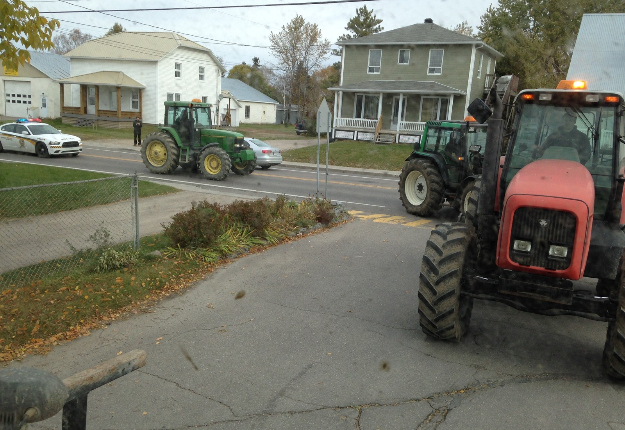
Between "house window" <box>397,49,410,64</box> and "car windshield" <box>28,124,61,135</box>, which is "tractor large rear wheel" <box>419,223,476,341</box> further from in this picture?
"house window" <box>397,49,410,64</box>

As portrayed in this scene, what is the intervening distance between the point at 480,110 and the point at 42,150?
22043 millimetres

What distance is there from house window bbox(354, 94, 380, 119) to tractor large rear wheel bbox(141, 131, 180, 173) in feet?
66.8

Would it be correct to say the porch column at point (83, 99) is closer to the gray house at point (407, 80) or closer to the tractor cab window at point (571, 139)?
the gray house at point (407, 80)

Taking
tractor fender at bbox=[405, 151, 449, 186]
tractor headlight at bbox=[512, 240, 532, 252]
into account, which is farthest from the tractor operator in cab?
tractor fender at bbox=[405, 151, 449, 186]

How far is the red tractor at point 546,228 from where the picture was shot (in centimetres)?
486

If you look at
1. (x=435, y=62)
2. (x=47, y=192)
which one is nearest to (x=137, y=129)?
(x=47, y=192)

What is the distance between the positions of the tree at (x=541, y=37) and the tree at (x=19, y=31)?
26.9 metres

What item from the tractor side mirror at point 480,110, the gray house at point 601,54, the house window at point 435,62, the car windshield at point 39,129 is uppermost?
the house window at point 435,62

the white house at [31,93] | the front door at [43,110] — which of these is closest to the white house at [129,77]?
the white house at [31,93]

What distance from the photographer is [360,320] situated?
21.4 feet

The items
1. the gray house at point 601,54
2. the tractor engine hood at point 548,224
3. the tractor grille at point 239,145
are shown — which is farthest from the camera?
the tractor grille at point 239,145

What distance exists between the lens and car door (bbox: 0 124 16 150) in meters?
23.2

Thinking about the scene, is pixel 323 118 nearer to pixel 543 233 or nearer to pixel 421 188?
pixel 421 188

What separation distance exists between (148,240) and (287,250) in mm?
2506
